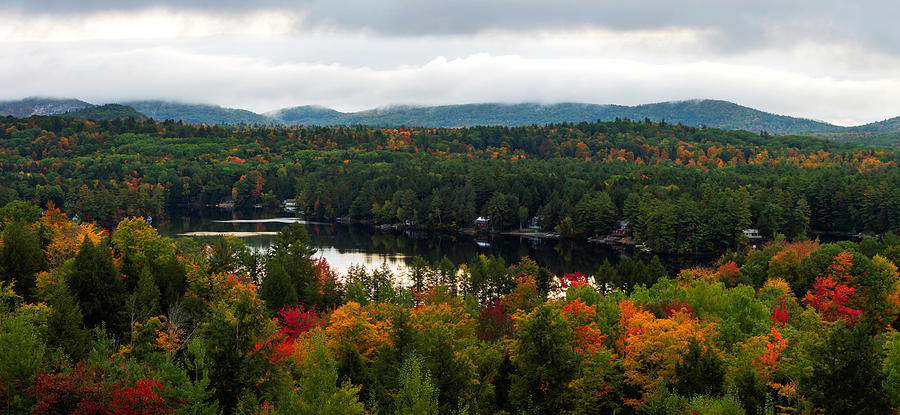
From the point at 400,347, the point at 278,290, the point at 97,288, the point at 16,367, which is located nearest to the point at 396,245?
the point at 278,290

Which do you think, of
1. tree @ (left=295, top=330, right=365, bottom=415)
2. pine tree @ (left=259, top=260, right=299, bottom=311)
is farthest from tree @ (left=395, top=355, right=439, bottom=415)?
pine tree @ (left=259, top=260, right=299, bottom=311)

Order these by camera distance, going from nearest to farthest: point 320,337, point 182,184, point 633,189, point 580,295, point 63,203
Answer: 1. point 320,337
2. point 580,295
3. point 633,189
4. point 63,203
5. point 182,184

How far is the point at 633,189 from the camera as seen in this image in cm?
11725

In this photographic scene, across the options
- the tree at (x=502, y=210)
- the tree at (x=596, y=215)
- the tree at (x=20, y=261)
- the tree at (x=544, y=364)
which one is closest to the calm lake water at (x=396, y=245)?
the tree at (x=596, y=215)

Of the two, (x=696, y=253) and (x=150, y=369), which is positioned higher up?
(x=150, y=369)

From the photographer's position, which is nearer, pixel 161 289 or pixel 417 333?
pixel 417 333

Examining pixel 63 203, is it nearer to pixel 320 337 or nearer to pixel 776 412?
pixel 320 337

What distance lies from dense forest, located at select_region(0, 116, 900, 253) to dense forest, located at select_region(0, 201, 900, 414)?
175 ft

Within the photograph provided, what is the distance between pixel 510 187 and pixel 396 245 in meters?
33.9

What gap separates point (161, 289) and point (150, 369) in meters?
16.7

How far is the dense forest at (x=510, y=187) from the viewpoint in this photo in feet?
342

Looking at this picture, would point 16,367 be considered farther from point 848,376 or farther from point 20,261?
point 848,376

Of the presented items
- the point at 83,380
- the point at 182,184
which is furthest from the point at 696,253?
the point at 182,184

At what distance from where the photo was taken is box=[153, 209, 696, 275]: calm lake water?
88.4 metres
